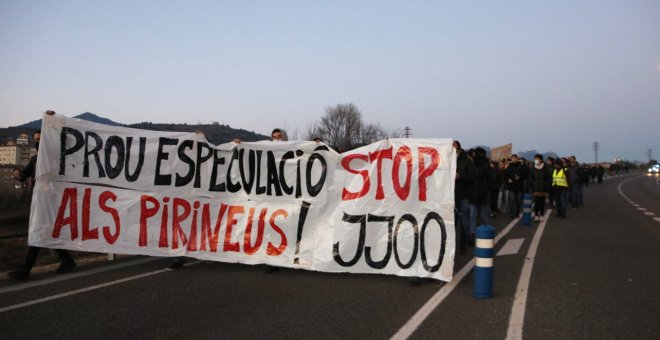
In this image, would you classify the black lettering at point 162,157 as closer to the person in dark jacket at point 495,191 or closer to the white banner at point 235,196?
the white banner at point 235,196

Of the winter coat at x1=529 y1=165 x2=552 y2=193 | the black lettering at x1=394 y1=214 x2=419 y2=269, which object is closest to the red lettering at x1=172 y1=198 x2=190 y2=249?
the black lettering at x1=394 y1=214 x2=419 y2=269

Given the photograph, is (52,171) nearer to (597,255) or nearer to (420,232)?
(420,232)

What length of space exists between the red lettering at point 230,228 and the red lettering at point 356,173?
5.18ft

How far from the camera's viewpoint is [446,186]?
6.51 metres

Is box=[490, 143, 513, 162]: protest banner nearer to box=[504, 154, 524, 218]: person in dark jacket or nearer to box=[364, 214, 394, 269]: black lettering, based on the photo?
box=[504, 154, 524, 218]: person in dark jacket

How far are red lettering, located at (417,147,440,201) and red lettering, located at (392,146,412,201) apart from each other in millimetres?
144

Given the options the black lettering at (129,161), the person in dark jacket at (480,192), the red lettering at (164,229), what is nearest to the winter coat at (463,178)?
the person in dark jacket at (480,192)

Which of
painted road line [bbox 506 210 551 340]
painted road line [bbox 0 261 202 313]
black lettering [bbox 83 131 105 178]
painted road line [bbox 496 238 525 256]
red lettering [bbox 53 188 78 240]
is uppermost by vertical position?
black lettering [bbox 83 131 105 178]

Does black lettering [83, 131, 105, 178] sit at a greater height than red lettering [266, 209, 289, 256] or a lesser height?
greater

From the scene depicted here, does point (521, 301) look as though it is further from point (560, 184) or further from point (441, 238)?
point (560, 184)

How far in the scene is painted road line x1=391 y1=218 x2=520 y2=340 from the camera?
14.7 feet

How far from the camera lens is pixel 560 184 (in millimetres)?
15227

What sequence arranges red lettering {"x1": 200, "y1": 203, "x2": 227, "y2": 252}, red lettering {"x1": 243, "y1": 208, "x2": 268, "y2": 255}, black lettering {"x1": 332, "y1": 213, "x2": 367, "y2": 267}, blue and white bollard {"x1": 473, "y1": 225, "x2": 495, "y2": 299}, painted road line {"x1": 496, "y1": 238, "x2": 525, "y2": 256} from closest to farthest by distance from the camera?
blue and white bollard {"x1": 473, "y1": 225, "x2": 495, "y2": 299} → black lettering {"x1": 332, "y1": 213, "x2": 367, "y2": 267} → red lettering {"x1": 243, "y1": 208, "x2": 268, "y2": 255} → red lettering {"x1": 200, "y1": 203, "x2": 227, "y2": 252} → painted road line {"x1": 496, "y1": 238, "x2": 525, "y2": 256}

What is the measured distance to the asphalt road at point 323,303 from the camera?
14.9 ft
